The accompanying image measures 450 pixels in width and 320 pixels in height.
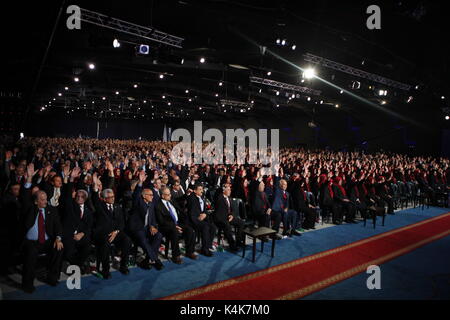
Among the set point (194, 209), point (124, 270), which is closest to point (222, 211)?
point (194, 209)

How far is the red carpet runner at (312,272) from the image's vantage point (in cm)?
373

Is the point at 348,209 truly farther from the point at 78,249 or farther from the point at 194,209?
the point at 78,249

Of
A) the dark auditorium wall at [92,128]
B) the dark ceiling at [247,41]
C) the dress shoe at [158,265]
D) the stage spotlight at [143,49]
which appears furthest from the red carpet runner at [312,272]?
the dark auditorium wall at [92,128]

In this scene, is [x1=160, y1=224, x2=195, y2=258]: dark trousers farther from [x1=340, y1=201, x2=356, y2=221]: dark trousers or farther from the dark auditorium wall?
the dark auditorium wall

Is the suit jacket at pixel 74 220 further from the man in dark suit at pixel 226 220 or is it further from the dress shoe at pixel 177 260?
the man in dark suit at pixel 226 220

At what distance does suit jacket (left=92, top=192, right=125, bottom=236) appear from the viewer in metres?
4.22

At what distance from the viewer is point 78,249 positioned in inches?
158

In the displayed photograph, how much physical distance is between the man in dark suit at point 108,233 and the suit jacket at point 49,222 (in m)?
0.52

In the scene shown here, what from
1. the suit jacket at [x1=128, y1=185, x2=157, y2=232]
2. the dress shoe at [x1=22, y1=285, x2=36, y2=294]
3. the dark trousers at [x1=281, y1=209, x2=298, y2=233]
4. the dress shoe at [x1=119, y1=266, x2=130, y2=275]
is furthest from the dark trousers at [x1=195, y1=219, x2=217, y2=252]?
the dress shoe at [x1=22, y1=285, x2=36, y2=294]

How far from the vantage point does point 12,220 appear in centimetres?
427

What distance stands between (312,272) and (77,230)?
375cm

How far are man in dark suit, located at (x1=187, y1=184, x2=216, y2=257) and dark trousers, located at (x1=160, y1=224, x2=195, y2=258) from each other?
21 centimetres
